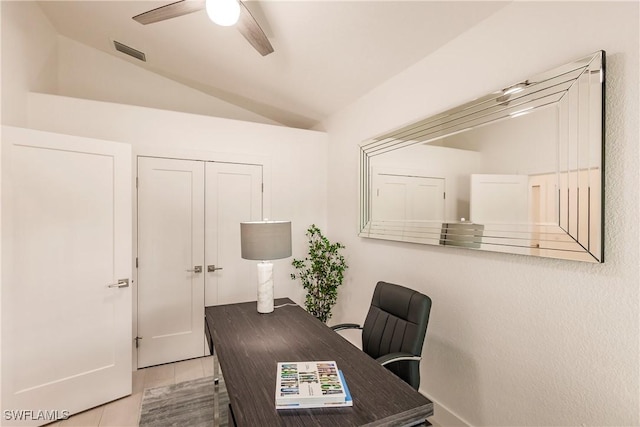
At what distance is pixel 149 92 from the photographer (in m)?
3.64

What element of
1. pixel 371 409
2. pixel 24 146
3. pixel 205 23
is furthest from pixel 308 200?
pixel 371 409

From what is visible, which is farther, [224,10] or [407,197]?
[407,197]

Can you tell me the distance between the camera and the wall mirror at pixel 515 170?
4.45 feet

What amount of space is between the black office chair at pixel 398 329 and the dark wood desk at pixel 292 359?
0.78 feet

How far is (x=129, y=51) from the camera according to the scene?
328cm

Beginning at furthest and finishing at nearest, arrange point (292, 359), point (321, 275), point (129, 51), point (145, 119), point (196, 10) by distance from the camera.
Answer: point (321, 275) < point (129, 51) < point (145, 119) < point (196, 10) < point (292, 359)

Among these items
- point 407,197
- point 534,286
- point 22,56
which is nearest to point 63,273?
point 22,56

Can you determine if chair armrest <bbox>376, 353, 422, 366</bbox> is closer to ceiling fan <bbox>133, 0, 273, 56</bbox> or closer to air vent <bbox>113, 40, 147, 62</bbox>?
ceiling fan <bbox>133, 0, 273, 56</bbox>

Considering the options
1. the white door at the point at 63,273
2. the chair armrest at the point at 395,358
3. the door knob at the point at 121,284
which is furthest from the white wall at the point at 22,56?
the chair armrest at the point at 395,358

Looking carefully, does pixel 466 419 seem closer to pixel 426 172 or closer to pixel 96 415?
pixel 426 172

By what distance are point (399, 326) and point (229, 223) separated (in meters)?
2.15

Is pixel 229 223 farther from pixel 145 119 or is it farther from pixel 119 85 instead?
pixel 119 85

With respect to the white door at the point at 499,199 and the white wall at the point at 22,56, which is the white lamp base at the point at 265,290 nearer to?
the white door at the point at 499,199

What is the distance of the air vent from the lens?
3.18m
